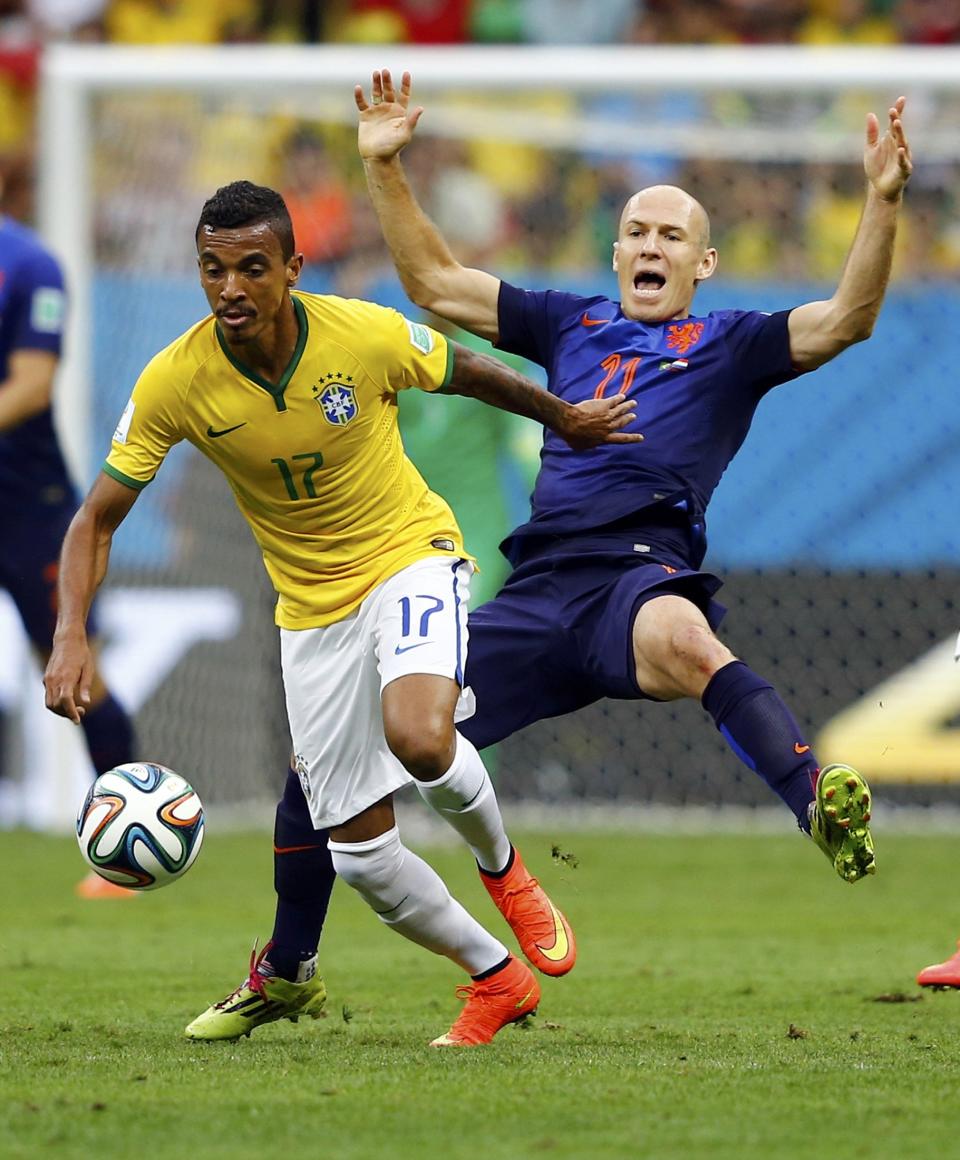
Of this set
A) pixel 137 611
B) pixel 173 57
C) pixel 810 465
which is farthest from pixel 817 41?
pixel 137 611

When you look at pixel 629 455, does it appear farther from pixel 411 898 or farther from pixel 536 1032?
pixel 536 1032

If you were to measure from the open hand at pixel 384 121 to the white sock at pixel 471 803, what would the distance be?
75.2 inches

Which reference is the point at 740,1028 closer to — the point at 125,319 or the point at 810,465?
the point at 810,465

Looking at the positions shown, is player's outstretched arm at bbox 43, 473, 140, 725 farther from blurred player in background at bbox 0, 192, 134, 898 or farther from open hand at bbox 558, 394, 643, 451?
blurred player in background at bbox 0, 192, 134, 898

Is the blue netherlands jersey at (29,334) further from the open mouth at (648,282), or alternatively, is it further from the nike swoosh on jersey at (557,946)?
the nike swoosh on jersey at (557,946)

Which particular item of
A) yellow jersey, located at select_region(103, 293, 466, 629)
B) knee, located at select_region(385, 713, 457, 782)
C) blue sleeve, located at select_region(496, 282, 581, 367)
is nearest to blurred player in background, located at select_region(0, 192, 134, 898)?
blue sleeve, located at select_region(496, 282, 581, 367)

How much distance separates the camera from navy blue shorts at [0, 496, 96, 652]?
930 centimetres

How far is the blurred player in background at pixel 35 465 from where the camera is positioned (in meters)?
9.24

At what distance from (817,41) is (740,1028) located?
11.6 metres

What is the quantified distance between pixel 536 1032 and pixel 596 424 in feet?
5.69

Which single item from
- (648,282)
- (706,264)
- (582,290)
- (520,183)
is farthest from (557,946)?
(520,183)

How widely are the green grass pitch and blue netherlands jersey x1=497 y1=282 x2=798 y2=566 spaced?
1527mm

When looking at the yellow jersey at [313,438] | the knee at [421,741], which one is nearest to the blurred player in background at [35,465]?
the yellow jersey at [313,438]

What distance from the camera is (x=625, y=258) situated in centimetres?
650
